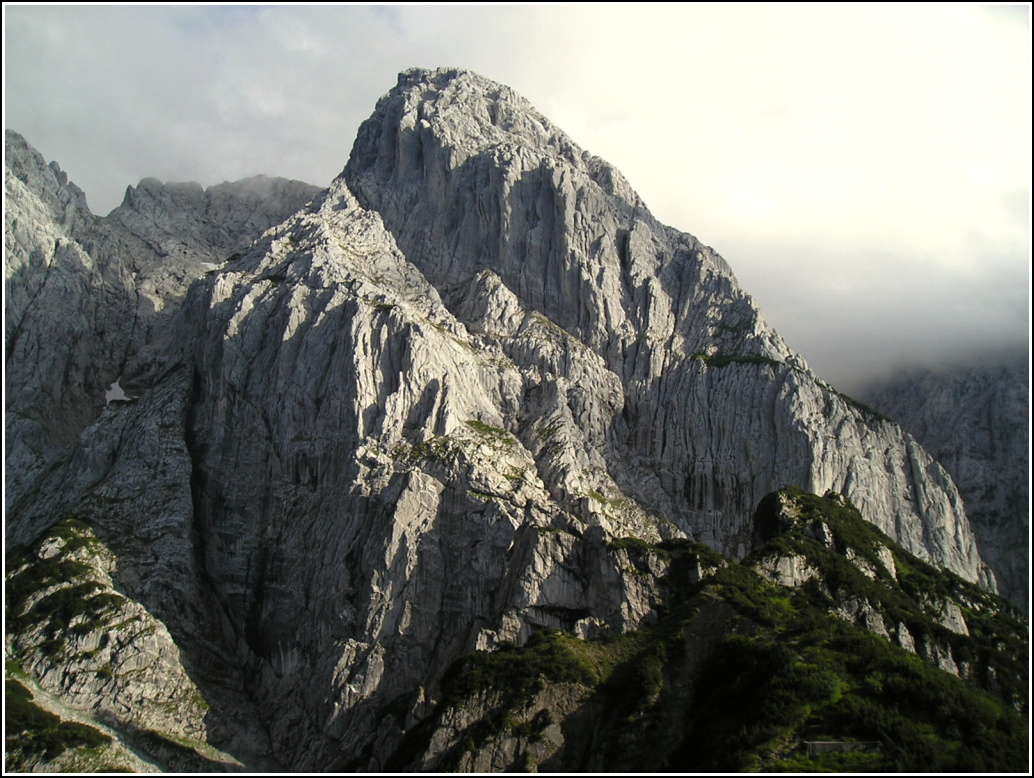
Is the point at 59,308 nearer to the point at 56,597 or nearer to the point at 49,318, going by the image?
the point at 49,318

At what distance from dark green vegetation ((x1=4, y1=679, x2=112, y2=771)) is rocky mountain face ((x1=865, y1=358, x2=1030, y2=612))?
12857 cm

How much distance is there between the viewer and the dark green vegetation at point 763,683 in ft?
261

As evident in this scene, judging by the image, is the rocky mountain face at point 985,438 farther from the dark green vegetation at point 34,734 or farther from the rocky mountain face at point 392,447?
the dark green vegetation at point 34,734

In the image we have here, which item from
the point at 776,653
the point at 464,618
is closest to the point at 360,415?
the point at 464,618

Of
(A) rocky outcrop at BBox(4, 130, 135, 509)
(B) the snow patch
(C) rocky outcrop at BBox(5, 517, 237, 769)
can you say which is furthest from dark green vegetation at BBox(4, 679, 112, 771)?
(B) the snow patch

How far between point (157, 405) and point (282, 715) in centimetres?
5124

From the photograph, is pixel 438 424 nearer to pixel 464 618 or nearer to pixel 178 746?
pixel 464 618

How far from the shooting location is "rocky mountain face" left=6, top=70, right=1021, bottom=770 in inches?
4523

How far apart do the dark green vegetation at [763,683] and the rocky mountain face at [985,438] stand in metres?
45.2

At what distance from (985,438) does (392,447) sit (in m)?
108

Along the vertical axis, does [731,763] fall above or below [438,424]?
below

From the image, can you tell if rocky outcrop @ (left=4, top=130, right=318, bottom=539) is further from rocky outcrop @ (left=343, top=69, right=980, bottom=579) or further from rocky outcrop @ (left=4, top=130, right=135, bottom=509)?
rocky outcrop @ (left=343, top=69, right=980, bottom=579)

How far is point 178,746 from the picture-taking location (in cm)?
10838

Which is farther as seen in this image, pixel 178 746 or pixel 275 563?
pixel 275 563
